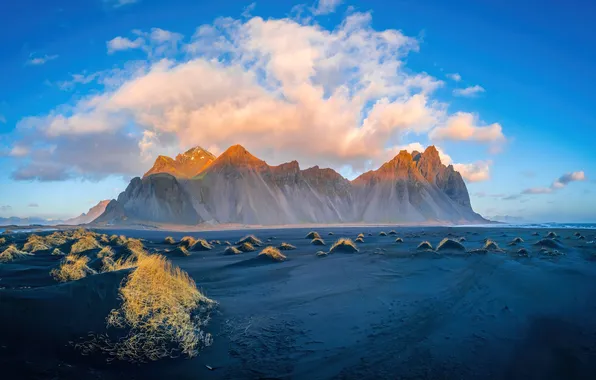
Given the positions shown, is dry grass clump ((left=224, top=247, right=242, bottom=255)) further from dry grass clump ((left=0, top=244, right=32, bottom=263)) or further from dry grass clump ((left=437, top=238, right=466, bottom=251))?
dry grass clump ((left=437, top=238, right=466, bottom=251))

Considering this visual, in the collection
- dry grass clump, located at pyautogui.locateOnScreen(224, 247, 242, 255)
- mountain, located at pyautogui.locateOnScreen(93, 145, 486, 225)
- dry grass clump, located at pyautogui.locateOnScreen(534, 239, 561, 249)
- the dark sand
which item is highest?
mountain, located at pyautogui.locateOnScreen(93, 145, 486, 225)

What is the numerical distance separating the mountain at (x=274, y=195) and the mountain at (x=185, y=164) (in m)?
0.56

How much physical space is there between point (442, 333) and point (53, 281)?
14.0 m

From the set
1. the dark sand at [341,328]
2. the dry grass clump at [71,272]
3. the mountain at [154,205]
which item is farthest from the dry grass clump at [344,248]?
Result: the mountain at [154,205]

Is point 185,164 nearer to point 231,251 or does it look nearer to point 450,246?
point 231,251

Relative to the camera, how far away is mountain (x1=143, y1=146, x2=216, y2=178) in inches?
6255

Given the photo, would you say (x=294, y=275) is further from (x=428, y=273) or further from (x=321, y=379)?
(x=321, y=379)

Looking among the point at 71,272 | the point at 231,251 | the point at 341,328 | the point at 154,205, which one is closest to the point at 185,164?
the point at 154,205

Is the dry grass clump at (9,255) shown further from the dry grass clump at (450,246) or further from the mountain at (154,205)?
the mountain at (154,205)

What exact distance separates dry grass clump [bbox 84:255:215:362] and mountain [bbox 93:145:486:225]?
11198 centimetres

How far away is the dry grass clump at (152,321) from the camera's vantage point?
642cm

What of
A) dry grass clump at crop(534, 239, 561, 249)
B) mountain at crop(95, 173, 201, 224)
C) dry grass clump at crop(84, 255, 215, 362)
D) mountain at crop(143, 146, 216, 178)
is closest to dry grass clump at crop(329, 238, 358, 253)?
dry grass clump at crop(534, 239, 561, 249)

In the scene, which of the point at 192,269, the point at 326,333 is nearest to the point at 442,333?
the point at 326,333

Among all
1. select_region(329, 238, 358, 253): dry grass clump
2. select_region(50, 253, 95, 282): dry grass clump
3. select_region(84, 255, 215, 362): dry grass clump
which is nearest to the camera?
select_region(84, 255, 215, 362): dry grass clump
